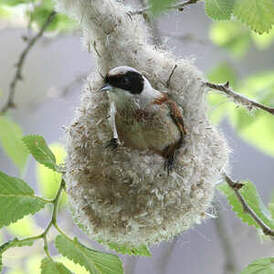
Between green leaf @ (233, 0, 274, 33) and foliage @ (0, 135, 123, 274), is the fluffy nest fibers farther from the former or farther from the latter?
green leaf @ (233, 0, 274, 33)

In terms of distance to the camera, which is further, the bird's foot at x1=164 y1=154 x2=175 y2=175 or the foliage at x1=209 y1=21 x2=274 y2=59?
the foliage at x1=209 y1=21 x2=274 y2=59

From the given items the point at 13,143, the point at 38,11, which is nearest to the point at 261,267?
the point at 13,143

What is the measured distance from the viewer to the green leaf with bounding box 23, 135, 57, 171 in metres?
1.49

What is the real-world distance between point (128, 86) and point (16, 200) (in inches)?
16.5

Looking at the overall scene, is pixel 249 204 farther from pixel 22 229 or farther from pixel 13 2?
pixel 13 2

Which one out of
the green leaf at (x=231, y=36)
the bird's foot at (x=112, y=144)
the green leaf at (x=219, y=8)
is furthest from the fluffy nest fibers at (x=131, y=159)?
the green leaf at (x=231, y=36)

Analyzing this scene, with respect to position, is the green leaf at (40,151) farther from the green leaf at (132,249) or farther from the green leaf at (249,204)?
the green leaf at (249,204)

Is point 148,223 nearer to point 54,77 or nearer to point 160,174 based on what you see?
point 160,174

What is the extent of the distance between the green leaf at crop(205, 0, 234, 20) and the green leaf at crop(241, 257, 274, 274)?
2.03 ft

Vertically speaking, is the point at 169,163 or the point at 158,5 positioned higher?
the point at 158,5

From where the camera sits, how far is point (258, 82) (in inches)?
105

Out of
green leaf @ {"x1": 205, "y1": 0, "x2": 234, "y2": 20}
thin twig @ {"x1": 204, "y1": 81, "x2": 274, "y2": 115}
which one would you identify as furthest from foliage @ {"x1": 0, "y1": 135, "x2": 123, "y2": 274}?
green leaf @ {"x1": 205, "y1": 0, "x2": 234, "y2": 20}

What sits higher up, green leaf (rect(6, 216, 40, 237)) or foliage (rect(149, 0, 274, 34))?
foliage (rect(149, 0, 274, 34))

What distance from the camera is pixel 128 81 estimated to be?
4.61 feet
